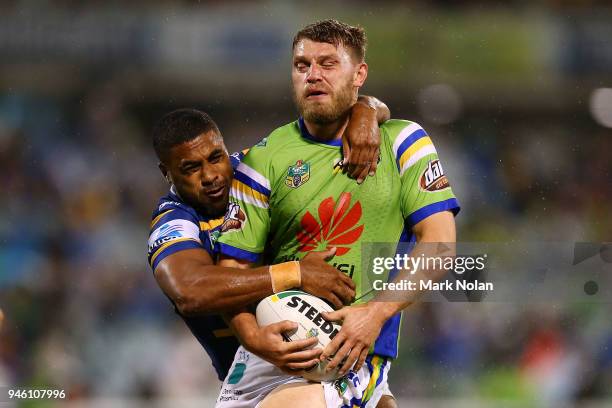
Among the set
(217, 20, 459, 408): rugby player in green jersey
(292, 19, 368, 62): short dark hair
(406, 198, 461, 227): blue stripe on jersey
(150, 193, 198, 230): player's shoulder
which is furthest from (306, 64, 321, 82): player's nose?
(150, 193, 198, 230): player's shoulder

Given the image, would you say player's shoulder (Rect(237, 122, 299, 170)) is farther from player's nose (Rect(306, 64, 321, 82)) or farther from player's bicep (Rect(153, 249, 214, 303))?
player's bicep (Rect(153, 249, 214, 303))

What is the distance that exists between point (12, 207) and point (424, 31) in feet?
17.5

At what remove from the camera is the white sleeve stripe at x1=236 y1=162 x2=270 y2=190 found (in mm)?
4102

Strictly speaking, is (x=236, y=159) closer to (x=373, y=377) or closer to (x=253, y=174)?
(x=253, y=174)

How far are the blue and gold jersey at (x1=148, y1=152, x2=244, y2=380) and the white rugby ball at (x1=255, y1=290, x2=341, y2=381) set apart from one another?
1.60 feet

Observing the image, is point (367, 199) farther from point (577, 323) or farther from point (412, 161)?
point (577, 323)

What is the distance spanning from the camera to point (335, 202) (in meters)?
4.05

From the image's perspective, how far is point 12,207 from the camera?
33.6 feet

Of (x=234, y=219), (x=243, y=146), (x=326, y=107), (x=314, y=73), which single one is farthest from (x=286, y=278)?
(x=243, y=146)

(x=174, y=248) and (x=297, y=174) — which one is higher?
(x=297, y=174)

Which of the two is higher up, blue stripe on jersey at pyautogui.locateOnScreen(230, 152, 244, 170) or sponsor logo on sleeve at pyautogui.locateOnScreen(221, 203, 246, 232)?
blue stripe on jersey at pyautogui.locateOnScreen(230, 152, 244, 170)

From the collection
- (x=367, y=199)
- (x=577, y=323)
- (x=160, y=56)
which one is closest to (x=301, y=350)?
(x=367, y=199)

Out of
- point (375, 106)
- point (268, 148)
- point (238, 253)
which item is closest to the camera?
point (238, 253)

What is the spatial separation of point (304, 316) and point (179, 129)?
4.06 feet
